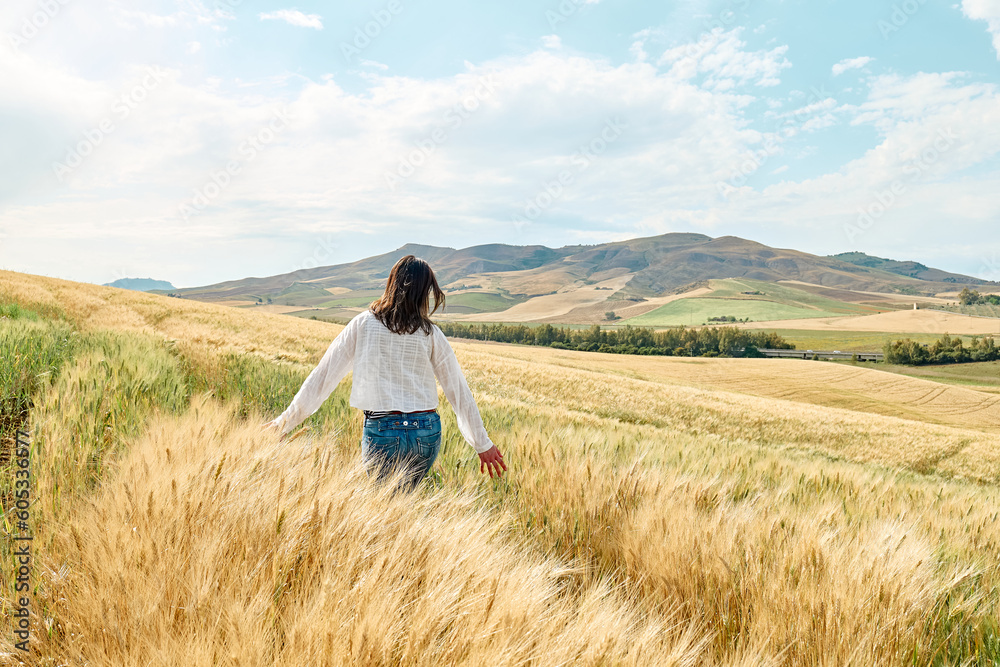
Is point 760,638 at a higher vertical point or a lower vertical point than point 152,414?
lower

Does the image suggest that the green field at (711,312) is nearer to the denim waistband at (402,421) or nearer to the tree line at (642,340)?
the tree line at (642,340)

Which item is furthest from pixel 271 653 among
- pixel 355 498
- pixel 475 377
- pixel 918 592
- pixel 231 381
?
pixel 475 377

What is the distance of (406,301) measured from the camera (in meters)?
3.23

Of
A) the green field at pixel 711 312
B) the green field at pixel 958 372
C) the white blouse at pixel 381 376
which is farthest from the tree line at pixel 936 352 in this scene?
the white blouse at pixel 381 376

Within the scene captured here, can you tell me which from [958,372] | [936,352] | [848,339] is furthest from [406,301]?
[848,339]

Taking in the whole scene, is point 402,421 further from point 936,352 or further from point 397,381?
point 936,352

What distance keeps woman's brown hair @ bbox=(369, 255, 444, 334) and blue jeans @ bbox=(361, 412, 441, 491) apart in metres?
0.58

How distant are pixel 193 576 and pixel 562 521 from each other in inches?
78.6

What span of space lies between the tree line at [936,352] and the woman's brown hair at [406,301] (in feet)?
346

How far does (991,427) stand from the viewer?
39.9 meters

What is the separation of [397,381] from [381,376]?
107 millimetres

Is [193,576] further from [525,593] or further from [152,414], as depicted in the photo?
[152,414]

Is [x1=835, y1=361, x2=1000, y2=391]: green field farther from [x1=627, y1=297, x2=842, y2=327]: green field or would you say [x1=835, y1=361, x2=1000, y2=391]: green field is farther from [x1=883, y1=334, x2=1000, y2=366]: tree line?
[x1=627, y1=297, x2=842, y2=327]: green field

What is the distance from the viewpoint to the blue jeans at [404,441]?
10.3 ft
